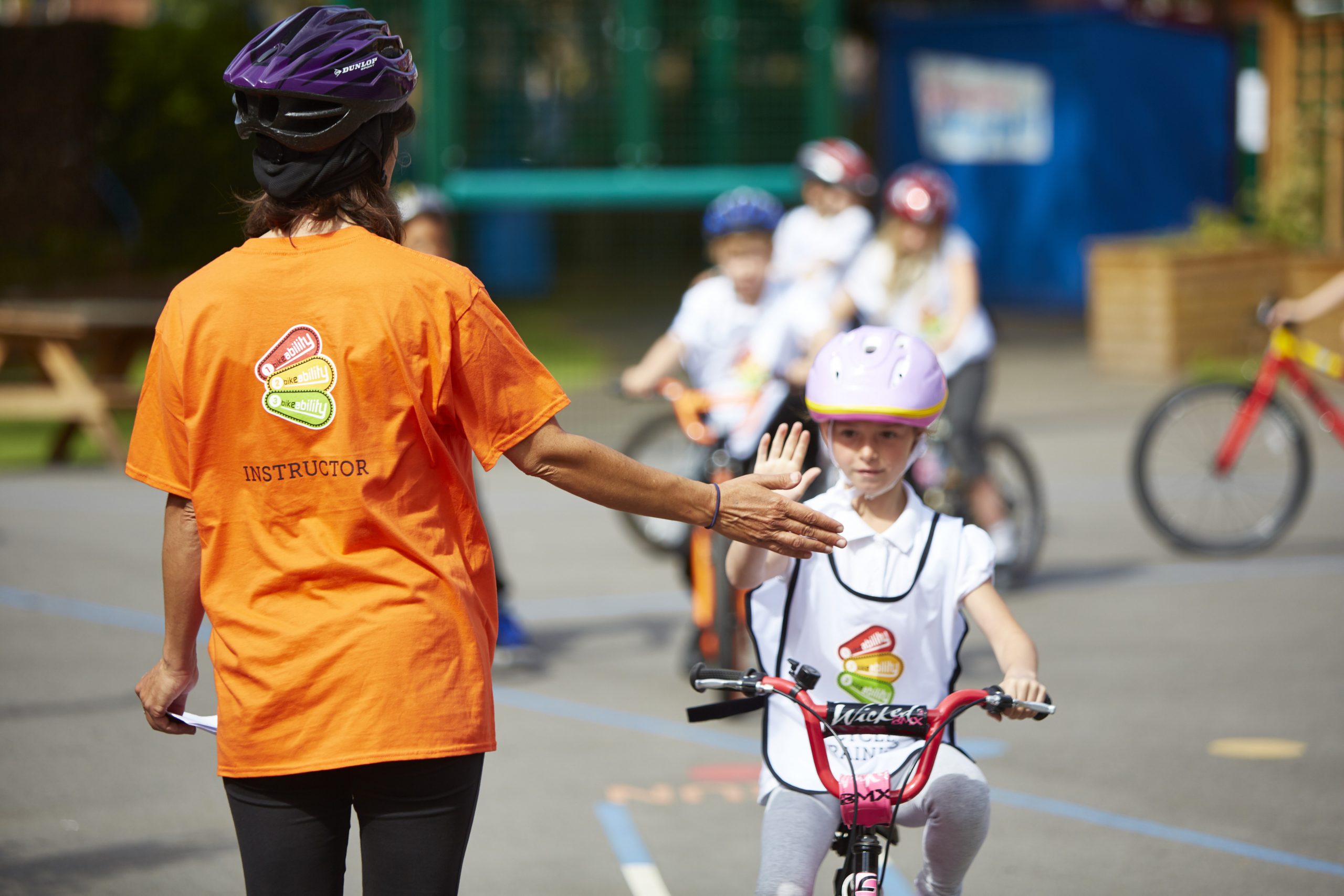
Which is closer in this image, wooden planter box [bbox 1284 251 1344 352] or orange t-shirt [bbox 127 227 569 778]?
orange t-shirt [bbox 127 227 569 778]

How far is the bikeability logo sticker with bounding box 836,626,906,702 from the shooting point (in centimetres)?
330

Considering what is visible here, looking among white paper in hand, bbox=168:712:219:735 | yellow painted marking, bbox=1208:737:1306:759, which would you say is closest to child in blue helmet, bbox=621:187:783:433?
yellow painted marking, bbox=1208:737:1306:759

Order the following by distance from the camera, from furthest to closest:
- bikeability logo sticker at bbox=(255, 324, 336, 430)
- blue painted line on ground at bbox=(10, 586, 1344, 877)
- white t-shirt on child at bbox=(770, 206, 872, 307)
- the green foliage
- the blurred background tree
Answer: the green foliage → the blurred background tree → white t-shirt on child at bbox=(770, 206, 872, 307) → blue painted line on ground at bbox=(10, 586, 1344, 877) → bikeability logo sticker at bbox=(255, 324, 336, 430)

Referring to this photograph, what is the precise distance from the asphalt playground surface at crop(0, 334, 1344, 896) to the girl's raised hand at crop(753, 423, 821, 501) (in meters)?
0.88

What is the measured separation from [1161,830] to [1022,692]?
2.17 meters

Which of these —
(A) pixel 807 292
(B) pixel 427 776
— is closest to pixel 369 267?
(B) pixel 427 776

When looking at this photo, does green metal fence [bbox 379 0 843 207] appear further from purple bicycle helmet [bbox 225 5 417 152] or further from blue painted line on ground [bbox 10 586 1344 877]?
purple bicycle helmet [bbox 225 5 417 152]

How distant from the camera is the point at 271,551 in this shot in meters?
2.46

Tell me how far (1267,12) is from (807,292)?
11.5m

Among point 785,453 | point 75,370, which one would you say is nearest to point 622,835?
point 785,453

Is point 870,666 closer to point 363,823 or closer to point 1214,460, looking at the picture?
point 363,823

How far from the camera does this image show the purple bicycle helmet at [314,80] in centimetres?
247

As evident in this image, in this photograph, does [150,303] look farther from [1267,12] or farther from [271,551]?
[271,551]

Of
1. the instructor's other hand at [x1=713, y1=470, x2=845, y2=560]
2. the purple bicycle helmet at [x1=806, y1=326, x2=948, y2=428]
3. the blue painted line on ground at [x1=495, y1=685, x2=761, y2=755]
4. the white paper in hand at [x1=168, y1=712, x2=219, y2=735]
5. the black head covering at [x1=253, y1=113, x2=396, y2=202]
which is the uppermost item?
the black head covering at [x1=253, y1=113, x2=396, y2=202]
